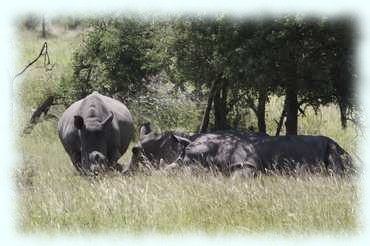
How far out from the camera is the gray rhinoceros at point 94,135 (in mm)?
12102

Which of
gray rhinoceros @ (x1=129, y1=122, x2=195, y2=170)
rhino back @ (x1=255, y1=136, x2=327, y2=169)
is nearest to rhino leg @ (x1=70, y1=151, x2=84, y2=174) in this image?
gray rhinoceros @ (x1=129, y1=122, x2=195, y2=170)

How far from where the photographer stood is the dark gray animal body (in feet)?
38.9

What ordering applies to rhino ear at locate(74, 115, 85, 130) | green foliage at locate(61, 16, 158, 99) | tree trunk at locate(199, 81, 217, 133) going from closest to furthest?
rhino ear at locate(74, 115, 85, 130)
tree trunk at locate(199, 81, 217, 133)
green foliage at locate(61, 16, 158, 99)

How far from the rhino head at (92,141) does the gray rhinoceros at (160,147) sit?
0.70 metres

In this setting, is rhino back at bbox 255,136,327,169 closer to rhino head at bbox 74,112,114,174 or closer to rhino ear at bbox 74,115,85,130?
rhino head at bbox 74,112,114,174

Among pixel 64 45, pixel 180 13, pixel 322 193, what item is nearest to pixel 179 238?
pixel 322 193

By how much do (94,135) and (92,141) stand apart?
4.4 inches

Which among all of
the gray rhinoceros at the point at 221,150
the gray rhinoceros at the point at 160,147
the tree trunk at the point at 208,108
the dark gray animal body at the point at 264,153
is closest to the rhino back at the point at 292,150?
the dark gray animal body at the point at 264,153

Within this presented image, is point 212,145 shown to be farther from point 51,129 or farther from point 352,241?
point 51,129

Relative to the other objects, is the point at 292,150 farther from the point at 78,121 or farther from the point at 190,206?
the point at 190,206

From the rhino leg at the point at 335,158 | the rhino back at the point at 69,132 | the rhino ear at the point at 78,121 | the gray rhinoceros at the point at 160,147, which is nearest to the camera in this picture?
the rhino leg at the point at 335,158

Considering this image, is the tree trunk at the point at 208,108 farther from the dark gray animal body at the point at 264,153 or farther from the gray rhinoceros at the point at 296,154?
the gray rhinoceros at the point at 296,154

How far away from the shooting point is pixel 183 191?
902 centimetres

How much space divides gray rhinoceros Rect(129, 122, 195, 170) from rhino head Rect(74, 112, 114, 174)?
0.70 m
